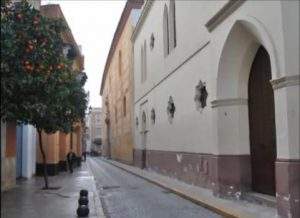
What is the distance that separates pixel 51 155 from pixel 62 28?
16057 millimetres

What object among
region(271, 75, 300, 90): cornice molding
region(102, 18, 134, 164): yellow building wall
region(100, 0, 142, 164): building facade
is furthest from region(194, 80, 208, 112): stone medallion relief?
region(100, 0, 142, 164): building facade

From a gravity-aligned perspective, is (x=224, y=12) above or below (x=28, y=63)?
above

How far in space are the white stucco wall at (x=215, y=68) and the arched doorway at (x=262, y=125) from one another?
24 cm

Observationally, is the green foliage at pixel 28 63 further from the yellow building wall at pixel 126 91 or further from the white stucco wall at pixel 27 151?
the yellow building wall at pixel 126 91

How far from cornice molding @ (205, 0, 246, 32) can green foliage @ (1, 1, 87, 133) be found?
4615mm

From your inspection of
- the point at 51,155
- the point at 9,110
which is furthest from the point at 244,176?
the point at 51,155

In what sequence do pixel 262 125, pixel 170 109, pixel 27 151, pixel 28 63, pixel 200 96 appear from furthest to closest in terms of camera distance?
pixel 27 151 → pixel 170 109 → pixel 200 96 → pixel 262 125 → pixel 28 63

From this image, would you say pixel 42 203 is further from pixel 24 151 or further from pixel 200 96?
pixel 24 151

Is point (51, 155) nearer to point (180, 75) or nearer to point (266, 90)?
point (180, 75)

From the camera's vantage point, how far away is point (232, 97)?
48.9 feet

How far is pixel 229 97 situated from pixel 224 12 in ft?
7.40

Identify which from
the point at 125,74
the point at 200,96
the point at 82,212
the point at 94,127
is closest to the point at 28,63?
the point at 82,212

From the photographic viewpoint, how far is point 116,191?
1956 centimetres

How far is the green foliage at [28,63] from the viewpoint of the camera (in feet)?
28.0
